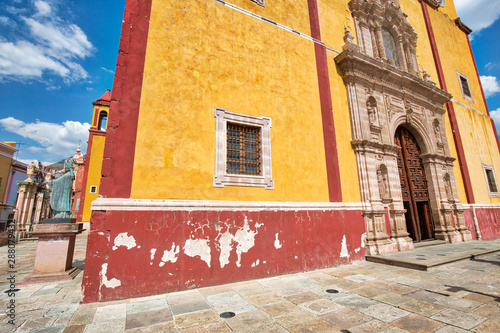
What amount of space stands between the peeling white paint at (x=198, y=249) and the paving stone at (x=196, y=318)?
4.26 feet

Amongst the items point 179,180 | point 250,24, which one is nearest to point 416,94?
point 250,24

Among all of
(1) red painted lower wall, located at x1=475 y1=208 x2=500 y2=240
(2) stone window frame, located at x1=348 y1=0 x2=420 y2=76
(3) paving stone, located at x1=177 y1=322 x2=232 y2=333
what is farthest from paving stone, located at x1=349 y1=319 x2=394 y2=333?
(1) red painted lower wall, located at x1=475 y1=208 x2=500 y2=240

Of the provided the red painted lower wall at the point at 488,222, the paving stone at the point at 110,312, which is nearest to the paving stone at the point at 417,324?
the paving stone at the point at 110,312

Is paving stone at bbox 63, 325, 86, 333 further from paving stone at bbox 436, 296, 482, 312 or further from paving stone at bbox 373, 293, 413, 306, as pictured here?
paving stone at bbox 436, 296, 482, 312

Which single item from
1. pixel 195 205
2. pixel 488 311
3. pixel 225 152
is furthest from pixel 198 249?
pixel 488 311

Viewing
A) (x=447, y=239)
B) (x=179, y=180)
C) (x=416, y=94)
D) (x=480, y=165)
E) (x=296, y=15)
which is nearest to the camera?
(x=179, y=180)

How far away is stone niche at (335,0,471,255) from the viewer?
25.0ft

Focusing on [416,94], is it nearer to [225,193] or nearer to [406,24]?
[406,24]

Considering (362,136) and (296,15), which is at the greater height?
(296,15)

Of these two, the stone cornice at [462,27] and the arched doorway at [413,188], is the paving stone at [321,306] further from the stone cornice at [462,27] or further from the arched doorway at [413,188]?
the stone cornice at [462,27]

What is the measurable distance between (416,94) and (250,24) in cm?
801

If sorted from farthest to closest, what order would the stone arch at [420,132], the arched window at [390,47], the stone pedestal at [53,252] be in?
the arched window at [390,47] → the stone arch at [420,132] → the stone pedestal at [53,252]

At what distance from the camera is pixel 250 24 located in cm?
659

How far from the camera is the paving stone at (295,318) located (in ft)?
9.98
